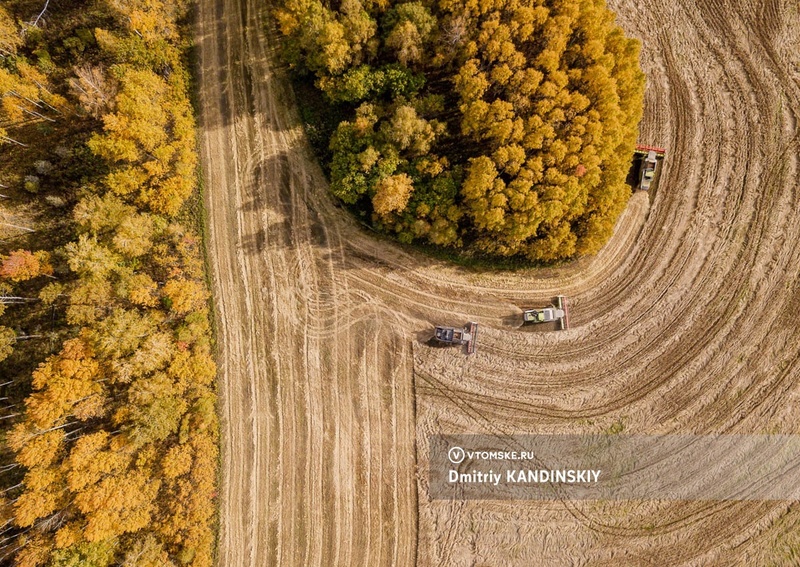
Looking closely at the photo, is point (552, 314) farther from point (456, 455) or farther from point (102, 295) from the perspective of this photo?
point (102, 295)

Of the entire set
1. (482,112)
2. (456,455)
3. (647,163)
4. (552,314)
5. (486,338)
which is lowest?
(456,455)

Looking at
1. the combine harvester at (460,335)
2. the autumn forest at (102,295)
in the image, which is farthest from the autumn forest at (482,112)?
the autumn forest at (102,295)

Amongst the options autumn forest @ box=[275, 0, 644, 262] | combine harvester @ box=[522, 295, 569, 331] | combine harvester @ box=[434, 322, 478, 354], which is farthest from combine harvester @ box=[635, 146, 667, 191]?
combine harvester @ box=[434, 322, 478, 354]

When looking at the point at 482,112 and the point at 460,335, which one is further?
the point at 460,335

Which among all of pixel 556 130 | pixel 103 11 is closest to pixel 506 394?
pixel 556 130

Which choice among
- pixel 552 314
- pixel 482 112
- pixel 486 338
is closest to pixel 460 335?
pixel 486 338
